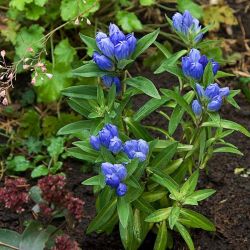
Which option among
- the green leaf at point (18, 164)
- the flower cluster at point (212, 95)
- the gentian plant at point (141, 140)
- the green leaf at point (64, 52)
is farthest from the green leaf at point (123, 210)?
the green leaf at point (64, 52)

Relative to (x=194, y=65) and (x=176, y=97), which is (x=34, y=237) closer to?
(x=176, y=97)

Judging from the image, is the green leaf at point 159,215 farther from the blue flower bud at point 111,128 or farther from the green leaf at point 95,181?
the blue flower bud at point 111,128

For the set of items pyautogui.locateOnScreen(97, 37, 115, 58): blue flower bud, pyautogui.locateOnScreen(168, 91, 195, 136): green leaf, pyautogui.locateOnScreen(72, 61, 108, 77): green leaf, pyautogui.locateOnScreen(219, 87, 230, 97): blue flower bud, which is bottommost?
pyautogui.locateOnScreen(168, 91, 195, 136): green leaf

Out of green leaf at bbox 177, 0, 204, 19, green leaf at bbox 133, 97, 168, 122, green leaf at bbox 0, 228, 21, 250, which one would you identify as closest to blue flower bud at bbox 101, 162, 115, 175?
green leaf at bbox 133, 97, 168, 122

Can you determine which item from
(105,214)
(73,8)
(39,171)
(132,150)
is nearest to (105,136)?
(132,150)

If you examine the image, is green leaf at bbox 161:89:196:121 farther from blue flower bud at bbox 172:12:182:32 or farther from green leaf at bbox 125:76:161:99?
blue flower bud at bbox 172:12:182:32

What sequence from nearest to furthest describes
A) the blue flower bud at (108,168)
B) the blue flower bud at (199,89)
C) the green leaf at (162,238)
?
the blue flower bud at (108,168)
the blue flower bud at (199,89)
the green leaf at (162,238)
